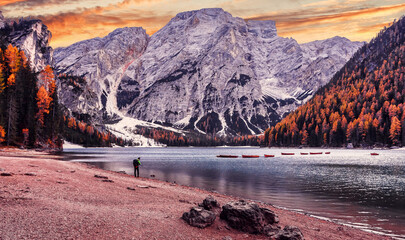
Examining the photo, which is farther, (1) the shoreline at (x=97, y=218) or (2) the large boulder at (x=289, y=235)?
(2) the large boulder at (x=289, y=235)

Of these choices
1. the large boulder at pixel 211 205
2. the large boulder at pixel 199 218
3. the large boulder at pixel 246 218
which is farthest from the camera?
the large boulder at pixel 211 205

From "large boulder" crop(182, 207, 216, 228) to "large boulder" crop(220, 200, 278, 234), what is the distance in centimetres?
100

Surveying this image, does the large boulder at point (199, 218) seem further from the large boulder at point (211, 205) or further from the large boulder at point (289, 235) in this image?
the large boulder at point (289, 235)

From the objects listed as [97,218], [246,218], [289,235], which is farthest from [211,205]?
[97,218]

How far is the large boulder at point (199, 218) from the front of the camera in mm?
16781

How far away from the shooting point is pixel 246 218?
17.1 meters

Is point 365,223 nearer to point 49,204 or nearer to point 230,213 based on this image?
point 230,213

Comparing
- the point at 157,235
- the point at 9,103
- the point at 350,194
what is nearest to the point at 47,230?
the point at 157,235

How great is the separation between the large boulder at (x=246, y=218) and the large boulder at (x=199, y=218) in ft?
3.28

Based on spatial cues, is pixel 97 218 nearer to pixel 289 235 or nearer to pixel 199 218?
pixel 199 218

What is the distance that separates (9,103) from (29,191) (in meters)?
79.4

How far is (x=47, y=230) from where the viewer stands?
12.9 meters

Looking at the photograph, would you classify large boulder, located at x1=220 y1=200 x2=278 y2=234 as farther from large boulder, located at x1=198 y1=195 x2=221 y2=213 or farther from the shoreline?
large boulder, located at x1=198 y1=195 x2=221 y2=213

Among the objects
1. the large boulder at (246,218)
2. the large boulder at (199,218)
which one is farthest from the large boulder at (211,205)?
the large boulder at (199,218)
